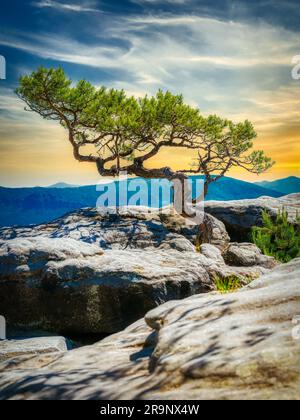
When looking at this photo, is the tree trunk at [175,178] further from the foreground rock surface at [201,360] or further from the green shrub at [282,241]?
the foreground rock surface at [201,360]

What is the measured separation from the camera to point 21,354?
628cm

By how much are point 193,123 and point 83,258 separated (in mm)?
11389

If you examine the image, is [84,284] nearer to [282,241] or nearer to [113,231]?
[113,231]

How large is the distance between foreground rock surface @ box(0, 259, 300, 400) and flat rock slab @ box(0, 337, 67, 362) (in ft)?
2.71

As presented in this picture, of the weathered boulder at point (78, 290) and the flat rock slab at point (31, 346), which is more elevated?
the weathered boulder at point (78, 290)

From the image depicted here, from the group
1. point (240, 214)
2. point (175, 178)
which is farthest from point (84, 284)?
point (240, 214)

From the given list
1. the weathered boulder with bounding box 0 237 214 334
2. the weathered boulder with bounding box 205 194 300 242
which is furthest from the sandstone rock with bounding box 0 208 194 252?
the weathered boulder with bounding box 205 194 300 242

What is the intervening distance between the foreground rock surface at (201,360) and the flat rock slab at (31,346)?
83cm

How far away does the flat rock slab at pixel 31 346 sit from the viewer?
6340 millimetres

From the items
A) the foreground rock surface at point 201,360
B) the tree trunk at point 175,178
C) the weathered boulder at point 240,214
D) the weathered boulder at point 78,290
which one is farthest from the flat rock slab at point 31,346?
the weathered boulder at point 240,214

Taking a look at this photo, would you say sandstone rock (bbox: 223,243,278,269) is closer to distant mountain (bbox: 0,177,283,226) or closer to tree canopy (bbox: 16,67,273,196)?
tree canopy (bbox: 16,67,273,196)

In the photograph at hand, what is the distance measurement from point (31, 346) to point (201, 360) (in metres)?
4.40
